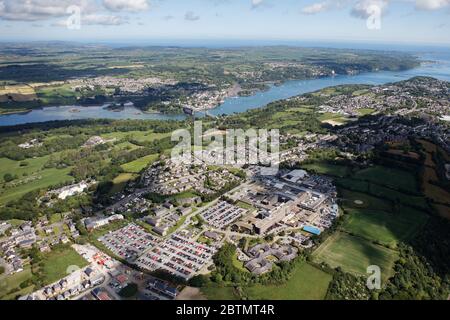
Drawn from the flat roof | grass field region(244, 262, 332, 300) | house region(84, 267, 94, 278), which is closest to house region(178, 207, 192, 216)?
house region(84, 267, 94, 278)

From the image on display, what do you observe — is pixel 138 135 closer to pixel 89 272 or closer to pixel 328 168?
pixel 328 168

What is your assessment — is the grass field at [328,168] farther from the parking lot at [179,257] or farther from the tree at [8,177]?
the tree at [8,177]

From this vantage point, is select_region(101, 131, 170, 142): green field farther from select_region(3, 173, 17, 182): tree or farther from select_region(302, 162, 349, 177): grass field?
select_region(302, 162, 349, 177): grass field

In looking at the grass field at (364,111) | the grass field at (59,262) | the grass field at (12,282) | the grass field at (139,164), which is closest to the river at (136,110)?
the grass field at (364,111)

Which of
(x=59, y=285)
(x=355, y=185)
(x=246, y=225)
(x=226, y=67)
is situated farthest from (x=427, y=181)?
(x=226, y=67)
